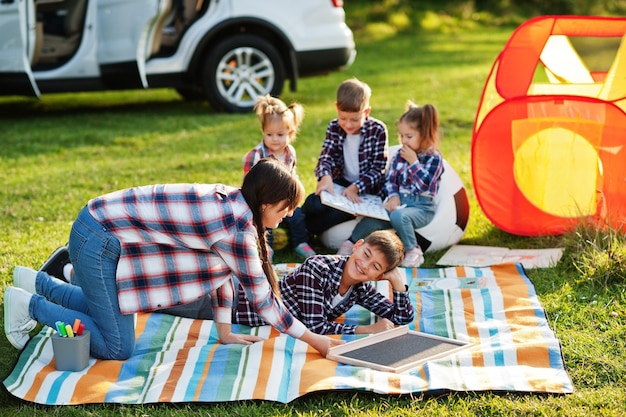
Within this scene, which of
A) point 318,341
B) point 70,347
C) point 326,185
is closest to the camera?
point 70,347

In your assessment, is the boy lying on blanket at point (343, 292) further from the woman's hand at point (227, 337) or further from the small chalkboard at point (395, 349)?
the woman's hand at point (227, 337)

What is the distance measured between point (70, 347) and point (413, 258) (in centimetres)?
227

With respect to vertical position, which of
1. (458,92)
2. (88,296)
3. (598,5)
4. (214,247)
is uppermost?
(214,247)

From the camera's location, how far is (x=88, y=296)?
385 cm

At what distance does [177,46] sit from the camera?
30.7ft

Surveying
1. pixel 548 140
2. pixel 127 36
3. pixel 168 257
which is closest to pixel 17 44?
pixel 127 36

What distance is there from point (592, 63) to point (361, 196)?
41.2ft

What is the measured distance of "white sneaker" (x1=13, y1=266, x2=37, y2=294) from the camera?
4.25 meters

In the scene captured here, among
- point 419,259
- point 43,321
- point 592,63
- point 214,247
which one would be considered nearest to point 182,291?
point 214,247

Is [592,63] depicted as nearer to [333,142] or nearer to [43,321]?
[333,142]

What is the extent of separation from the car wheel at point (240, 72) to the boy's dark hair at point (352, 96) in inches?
164

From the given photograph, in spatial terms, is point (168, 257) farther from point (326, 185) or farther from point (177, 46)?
point (177, 46)

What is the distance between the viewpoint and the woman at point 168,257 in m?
3.58

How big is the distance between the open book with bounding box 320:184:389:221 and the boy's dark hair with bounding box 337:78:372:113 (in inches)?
22.2
